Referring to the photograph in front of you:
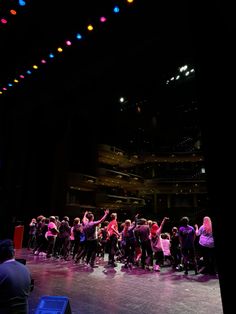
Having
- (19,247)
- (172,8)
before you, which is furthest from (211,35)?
(19,247)

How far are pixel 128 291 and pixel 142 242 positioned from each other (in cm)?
320

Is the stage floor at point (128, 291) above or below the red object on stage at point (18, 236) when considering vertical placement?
below

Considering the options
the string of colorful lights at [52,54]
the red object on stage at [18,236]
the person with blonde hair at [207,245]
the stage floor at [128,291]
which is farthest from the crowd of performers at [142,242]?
the string of colorful lights at [52,54]

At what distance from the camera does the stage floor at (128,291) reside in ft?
15.4

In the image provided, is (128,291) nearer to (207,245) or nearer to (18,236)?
(207,245)

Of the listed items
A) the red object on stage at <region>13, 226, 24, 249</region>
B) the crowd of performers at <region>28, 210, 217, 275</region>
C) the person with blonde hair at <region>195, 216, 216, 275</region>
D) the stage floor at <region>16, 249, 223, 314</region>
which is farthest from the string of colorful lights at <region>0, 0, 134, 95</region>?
the red object on stage at <region>13, 226, 24, 249</region>

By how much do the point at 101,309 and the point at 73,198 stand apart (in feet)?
78.7

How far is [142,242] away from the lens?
9023mm

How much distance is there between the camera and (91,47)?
699 cm

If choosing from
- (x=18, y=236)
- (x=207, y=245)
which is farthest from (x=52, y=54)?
(x=18, y=236)

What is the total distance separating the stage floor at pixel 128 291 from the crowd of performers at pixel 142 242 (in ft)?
2.37

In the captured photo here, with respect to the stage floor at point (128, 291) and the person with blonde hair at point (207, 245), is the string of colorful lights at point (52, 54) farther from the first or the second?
the person with blonde hair at point (207, 245)

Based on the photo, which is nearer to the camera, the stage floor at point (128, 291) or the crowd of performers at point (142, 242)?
the stage floor at point (128, 291)

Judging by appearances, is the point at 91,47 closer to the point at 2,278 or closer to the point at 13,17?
the point at 13,17
